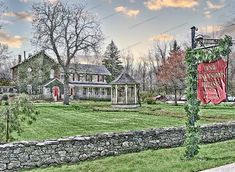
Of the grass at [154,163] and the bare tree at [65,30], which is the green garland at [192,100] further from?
the bare tree at [65,30]

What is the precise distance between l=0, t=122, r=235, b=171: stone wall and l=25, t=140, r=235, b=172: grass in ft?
1.40

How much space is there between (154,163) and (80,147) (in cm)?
245

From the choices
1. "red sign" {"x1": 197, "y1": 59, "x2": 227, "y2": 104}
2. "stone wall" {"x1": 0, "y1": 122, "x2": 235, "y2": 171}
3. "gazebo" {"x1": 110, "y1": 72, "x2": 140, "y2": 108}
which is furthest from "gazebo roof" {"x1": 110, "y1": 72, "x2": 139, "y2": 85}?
"red sign" {"x1": 197, "y1": 59, "x2": 227, "y2": 104}

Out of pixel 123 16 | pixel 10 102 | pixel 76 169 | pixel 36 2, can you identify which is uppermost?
pixel 36 2

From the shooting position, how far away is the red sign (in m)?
10.2

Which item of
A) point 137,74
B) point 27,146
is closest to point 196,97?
point 27,146

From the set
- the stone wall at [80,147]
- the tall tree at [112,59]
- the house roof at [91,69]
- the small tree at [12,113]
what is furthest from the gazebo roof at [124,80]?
the tall tree at [112,59]

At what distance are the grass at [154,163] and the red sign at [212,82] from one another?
5.89ft

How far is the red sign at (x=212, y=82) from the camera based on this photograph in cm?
1018

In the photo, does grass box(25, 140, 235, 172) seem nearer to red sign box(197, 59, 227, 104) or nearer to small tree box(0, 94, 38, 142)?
→ red sign box(197, 59, 227, 104)

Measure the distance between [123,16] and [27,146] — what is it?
9.97 meters

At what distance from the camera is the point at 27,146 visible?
10.6 metres

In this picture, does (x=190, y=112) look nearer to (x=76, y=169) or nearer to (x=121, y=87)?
(x=76, y=169)

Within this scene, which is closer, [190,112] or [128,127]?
[190,112]
